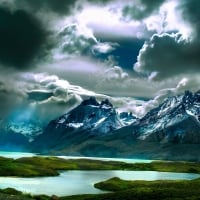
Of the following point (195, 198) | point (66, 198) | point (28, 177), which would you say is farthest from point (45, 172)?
point (195, 198)

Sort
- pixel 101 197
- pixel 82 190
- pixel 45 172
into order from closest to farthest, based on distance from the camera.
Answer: pixel 101 197, pixel 82 190, pixel 45 172

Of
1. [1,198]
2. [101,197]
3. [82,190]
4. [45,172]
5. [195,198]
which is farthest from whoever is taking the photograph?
[45,172]

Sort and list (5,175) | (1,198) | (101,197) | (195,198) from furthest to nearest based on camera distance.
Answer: (5,175)
(101,197)
(195,198)
(1,198)

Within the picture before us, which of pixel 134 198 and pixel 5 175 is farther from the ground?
pixel 5 175

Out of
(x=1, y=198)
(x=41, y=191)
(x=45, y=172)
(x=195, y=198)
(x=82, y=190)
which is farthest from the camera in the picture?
(x=45, y=172)

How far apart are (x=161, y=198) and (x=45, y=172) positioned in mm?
103294

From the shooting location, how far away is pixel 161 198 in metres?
93.6

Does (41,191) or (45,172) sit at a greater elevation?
(45,172)

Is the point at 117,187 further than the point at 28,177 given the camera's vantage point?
No

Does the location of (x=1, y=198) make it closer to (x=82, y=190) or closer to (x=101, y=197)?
(x=101, y=197)

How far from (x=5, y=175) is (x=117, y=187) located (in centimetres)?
5401

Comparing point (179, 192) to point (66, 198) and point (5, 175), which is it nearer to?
point (66, 198)

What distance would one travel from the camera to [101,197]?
324 ft

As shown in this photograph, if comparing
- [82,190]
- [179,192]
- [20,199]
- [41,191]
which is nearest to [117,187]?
[82,190]
